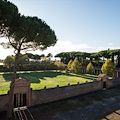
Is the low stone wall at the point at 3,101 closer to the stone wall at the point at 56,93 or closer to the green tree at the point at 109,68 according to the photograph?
the stone wall at the point at 56,93

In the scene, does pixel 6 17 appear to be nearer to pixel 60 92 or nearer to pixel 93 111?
pixel 60 92

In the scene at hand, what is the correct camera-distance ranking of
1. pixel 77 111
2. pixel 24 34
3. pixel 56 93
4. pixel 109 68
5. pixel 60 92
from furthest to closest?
pixel 109 68 < pixel 60 92 < pixel 56 93 < pixel 77 111 < pixel 24 34

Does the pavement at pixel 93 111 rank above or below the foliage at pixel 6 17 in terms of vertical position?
below

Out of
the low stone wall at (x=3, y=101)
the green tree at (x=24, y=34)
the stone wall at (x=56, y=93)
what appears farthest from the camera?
the stone wall at (x=56, y=93)

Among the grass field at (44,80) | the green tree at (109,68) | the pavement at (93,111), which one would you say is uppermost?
the green tree at (109,68)

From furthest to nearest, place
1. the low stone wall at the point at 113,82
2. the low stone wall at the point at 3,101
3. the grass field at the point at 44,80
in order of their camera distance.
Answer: the low stone wall at the point at 113,82
the grass field at the point at 44,80
the low stone wall at the point at 3,101

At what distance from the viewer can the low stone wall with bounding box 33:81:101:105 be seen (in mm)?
13789

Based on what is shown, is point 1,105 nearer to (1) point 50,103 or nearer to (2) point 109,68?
(1) point 50,103

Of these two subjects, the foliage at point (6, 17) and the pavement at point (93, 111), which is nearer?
the foliage at point (6, 17)

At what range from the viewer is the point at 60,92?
1576cm

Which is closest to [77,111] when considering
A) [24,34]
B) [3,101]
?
[3,101]

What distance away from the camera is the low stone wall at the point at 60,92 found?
45.2ft

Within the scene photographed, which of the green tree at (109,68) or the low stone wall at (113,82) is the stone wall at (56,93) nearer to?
the low stone wall at (113,82)

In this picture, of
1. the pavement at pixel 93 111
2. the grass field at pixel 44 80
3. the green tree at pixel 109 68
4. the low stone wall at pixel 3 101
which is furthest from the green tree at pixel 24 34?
the green tree at pixel 109 68
